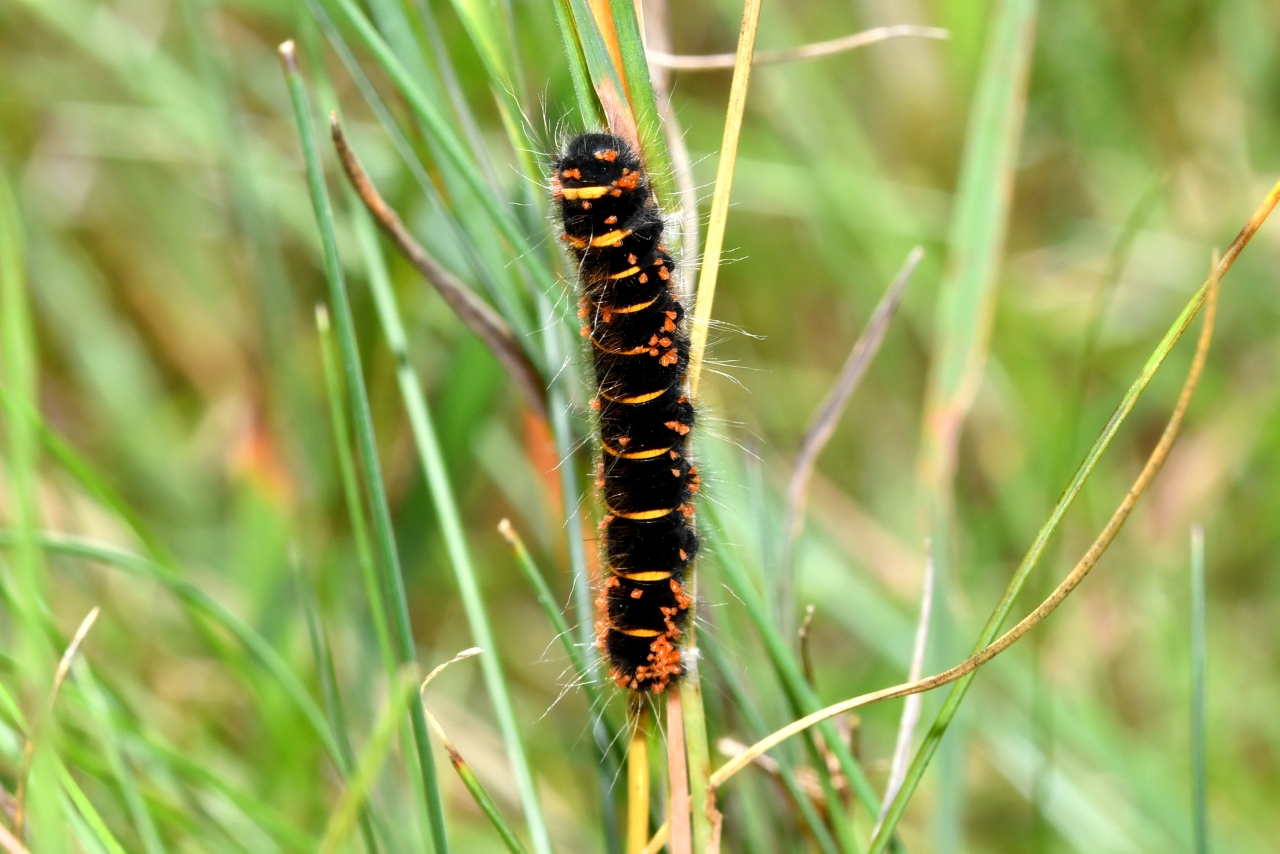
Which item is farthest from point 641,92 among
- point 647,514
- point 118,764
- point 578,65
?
point 118,764

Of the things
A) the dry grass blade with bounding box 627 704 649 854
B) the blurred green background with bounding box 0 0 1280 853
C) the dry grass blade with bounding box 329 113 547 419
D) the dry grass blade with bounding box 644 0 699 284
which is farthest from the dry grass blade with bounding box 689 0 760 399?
the blurred green background with bounding box 0 0 1280 853

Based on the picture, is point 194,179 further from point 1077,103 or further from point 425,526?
point 1077,103

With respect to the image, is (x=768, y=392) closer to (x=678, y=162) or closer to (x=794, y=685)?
(x=678, y=162)

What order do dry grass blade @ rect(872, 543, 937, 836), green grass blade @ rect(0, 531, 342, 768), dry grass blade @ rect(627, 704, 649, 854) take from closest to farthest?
dry grass blade @ rect(627, 704, 649, 854) < dry grass blade @ rect(872, 543, 937, 836) < green grass blade @ rect(0, 531, 342, 768)

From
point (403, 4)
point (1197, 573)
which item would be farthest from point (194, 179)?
point (1197, 573)

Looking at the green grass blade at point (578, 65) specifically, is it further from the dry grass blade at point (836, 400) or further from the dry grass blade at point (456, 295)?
the dry grass blade at point (836, 400)

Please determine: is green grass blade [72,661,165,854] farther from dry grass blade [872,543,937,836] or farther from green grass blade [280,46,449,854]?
dry grass blade [872,543,937,836]
